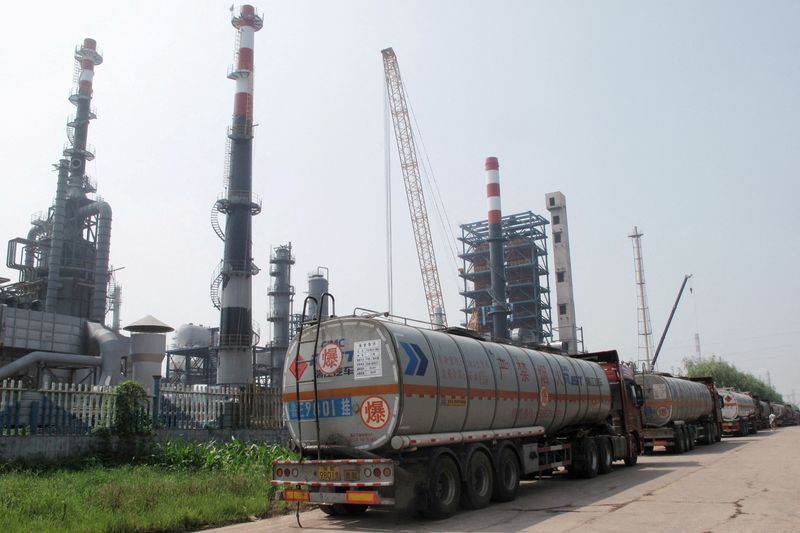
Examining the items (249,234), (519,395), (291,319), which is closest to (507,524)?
(519,395)

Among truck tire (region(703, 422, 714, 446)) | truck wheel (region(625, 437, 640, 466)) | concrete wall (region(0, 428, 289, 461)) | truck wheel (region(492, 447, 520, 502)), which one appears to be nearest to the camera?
truck wheel (region(492, 447, 520, 502))

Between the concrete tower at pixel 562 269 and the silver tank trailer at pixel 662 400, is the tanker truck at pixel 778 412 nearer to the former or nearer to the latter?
the concrete tower at pixel 562 269

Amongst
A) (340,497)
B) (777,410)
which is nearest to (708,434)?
(340,497)

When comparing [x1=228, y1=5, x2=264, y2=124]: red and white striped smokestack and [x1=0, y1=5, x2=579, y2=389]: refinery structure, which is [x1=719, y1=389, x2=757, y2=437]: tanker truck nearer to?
[x1=0, y1=5, x2=579, y2=389]: refinery structure

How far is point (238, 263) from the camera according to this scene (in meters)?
50.2

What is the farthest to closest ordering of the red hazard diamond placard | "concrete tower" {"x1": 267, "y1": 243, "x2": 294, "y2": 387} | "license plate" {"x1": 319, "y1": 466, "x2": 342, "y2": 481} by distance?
"concrete tower" {"x1": 267, "y1": 243, "x2": 294, "y2": 387} < the red hazard diamond placard < "license plate" {"x1": 319, "y1": 466, "x2": 342, "y2": 481}

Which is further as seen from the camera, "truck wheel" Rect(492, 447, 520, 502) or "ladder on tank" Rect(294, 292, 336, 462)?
"truck wheel" Rect(492, 447, 520, 502)

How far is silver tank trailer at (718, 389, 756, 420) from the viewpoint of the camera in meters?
38.9

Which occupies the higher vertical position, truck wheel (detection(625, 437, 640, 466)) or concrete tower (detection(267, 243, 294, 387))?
concrete tower (detection(267, 243, 294, 387))

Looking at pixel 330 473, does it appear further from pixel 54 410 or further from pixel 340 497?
pixel 54 410

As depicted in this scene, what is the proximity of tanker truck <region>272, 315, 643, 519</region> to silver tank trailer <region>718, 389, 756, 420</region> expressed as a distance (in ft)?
96.3

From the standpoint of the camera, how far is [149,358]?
116ft

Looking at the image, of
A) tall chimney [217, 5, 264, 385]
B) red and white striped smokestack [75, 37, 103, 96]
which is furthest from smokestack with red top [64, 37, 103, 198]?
tall chimney [217, 5, 264, 385]

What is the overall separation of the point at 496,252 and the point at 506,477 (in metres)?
68.8
